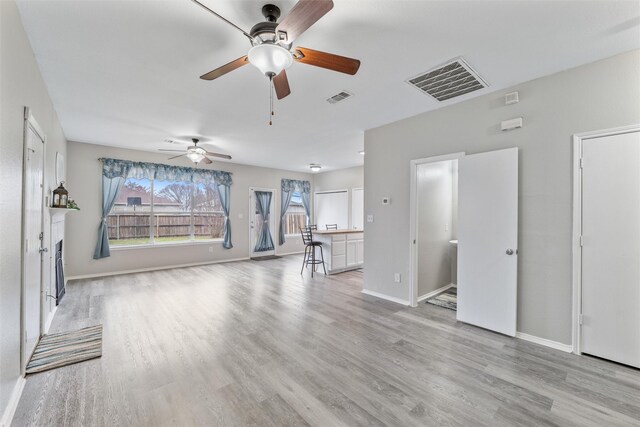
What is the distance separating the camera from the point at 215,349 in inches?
105

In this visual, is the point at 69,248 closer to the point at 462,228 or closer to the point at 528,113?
the point at 462,228

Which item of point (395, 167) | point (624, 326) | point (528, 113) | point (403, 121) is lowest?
point (624, 326)

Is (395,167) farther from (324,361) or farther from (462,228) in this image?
(324,361)

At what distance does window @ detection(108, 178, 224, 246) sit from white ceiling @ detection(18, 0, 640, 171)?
2390mm

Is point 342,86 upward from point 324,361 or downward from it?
upward

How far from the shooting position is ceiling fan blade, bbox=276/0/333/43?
4.70 ft

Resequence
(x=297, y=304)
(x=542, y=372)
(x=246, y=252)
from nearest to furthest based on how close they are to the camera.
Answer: (x=542, y=372) → (x=297, y=304) → (x=246, y=252)

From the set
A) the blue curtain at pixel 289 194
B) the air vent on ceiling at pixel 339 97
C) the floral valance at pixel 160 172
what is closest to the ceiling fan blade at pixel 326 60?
the air vent on ceiling at pixel 339 97

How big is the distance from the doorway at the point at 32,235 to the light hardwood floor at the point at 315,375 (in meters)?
0.44

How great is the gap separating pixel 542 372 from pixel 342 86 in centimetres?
330

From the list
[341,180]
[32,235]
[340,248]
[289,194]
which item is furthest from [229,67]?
[289,194]

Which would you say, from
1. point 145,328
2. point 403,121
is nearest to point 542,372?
point 403,121

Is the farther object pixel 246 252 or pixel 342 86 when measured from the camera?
pixel 246 252

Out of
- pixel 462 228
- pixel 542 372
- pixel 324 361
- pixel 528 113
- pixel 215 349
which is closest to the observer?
pixel 542 372
